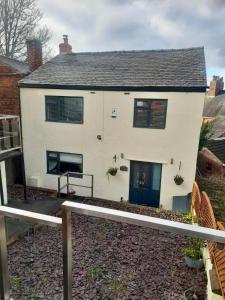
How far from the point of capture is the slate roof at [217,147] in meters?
15.0

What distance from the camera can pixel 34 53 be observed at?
447 inches

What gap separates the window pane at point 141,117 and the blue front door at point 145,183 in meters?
1.57

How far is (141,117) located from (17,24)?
47.5 ft

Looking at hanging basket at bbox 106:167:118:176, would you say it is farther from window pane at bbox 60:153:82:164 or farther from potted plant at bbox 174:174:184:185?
potted plant at bbox 174:174:184:185

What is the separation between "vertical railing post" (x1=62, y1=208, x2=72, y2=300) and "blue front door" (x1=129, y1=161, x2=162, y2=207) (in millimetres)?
8133

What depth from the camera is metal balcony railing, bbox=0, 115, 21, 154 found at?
8762 mm

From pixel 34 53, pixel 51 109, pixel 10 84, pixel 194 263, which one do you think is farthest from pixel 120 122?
pixel 194 263

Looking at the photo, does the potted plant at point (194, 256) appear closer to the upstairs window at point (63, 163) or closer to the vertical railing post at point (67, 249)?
the vertical railing post at point (67, 249)

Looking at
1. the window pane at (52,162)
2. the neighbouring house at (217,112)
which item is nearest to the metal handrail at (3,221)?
the window pane at (52,162)

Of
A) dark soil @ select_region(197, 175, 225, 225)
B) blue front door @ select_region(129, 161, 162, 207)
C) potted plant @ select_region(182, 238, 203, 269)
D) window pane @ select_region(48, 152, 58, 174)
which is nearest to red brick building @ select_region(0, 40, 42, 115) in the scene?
window pane @ select_region(48, 152, 58, 174)

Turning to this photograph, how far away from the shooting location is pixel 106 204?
9.84m

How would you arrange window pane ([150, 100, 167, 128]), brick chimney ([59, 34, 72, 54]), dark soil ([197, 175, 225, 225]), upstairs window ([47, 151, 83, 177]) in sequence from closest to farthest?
1. dark soil ([197, 175, 225, 225])
2. window pane ([150, 100, 167, 128])
3. upstairs window ([47, 151, 83, 177])
4. brick chimney ([59, 34, 72, 54])

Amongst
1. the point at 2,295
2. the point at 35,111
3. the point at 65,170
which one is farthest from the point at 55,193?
the point at 2,295

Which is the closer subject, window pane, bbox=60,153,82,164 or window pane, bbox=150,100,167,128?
window pane, bbox=150,100,167,128
